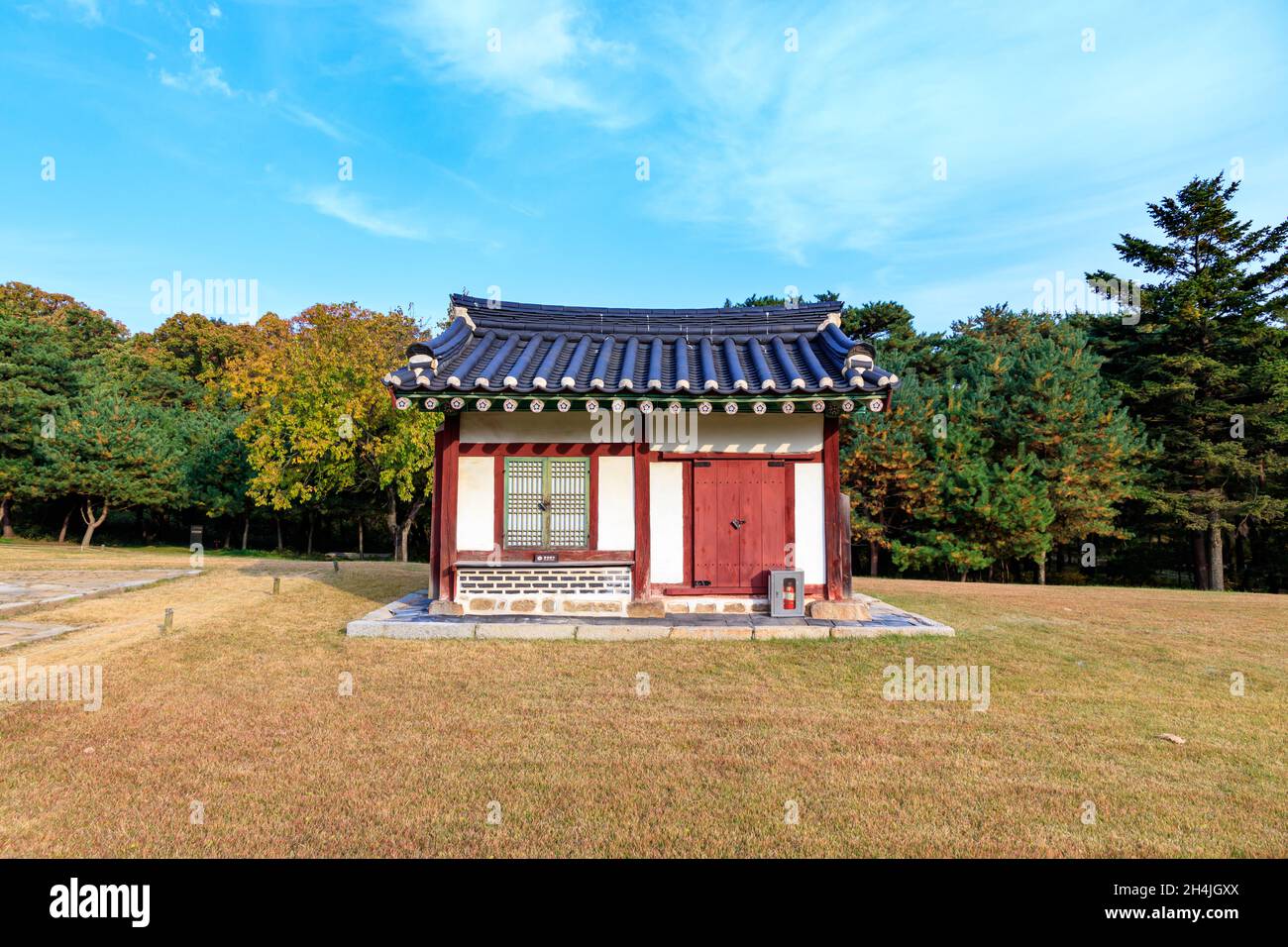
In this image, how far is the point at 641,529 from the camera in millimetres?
9219

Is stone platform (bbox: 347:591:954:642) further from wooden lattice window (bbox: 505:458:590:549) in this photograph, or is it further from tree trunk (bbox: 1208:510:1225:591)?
tree trunk (bbox: 1208:510:1225:591)

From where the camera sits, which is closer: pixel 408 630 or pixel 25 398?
pixel 408 630

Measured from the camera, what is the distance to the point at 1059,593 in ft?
49.8

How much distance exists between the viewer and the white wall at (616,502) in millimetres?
9297

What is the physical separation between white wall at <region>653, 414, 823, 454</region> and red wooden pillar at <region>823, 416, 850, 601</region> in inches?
5.9

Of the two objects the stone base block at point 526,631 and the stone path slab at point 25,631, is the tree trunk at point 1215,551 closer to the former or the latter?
the stone base block at point 526,631

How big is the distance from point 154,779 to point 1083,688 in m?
8.01

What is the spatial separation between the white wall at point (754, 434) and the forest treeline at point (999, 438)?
12390mm

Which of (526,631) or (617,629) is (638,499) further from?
(526,631)

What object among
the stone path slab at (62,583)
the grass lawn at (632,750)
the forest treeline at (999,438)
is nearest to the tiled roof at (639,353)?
the grass lawn at (632,750)

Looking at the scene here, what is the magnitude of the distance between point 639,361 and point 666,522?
268 centimetres

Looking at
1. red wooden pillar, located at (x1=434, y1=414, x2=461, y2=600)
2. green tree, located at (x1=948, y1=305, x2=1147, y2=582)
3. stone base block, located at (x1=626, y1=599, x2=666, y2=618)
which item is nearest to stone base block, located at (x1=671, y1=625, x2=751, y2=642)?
stone base block, located at (x1=626, y1=599, x2=666, y2=618)

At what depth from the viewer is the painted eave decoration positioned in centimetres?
869

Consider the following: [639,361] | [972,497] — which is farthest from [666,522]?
[972,497]
